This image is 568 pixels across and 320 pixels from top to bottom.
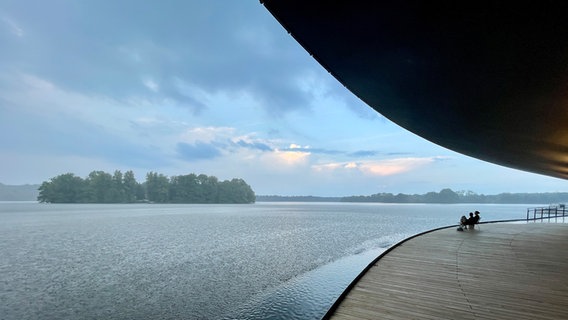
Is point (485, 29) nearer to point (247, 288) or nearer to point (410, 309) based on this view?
point (410, 309)

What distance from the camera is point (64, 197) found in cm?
12312

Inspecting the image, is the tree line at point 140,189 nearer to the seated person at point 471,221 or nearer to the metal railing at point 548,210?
the metal railing at point 548,210

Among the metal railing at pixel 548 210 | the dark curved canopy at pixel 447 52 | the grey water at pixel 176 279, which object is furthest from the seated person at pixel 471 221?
the dark curved canopy at pixel 447 52

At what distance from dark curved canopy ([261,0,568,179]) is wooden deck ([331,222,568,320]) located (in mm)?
3256

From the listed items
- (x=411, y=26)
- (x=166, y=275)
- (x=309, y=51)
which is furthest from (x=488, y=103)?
(x=166, y=275)

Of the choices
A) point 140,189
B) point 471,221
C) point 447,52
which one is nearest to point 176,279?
point 447,52

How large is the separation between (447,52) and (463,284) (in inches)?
172

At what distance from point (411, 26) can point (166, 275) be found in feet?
46.6

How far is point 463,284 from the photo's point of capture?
5.79m

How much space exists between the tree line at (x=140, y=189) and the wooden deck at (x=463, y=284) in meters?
137

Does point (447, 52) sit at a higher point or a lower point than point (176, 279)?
higher

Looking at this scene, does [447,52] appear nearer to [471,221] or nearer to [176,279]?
[471,221]

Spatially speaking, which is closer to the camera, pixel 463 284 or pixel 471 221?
pixel 463 284

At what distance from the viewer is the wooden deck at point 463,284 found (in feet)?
14.9
